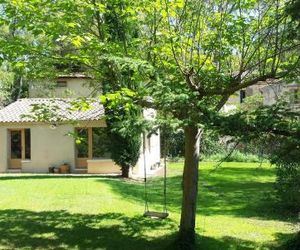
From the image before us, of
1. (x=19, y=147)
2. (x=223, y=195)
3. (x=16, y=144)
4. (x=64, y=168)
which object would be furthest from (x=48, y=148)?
(x=223, y=195)

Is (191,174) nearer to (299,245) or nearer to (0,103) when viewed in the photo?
(299,245)

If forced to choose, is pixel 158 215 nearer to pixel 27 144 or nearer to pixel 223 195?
pixel 223 195

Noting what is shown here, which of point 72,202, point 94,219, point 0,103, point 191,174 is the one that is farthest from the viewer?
point 0,103

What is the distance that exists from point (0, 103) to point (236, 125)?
136 feet

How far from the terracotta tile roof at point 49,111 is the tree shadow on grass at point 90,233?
2780 mm

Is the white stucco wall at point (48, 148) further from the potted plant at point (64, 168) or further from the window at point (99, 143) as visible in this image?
the window at point (99, 143)

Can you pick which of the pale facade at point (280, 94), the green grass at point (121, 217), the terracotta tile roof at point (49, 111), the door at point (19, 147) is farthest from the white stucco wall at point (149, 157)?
the pale facade at point (280, 94)

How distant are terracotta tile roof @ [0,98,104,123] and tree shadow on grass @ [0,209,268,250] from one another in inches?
109

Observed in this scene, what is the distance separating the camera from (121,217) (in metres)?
14.0

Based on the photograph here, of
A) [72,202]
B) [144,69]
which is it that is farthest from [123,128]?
[72,202]

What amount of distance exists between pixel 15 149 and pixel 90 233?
1983cm

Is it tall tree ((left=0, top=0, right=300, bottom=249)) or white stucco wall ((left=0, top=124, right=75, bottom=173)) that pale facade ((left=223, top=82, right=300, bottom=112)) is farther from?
white stucco wall ((left=0, top=124, right=75, bottom=173))

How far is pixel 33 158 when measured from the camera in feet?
97.1

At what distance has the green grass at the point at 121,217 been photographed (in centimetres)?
1151
